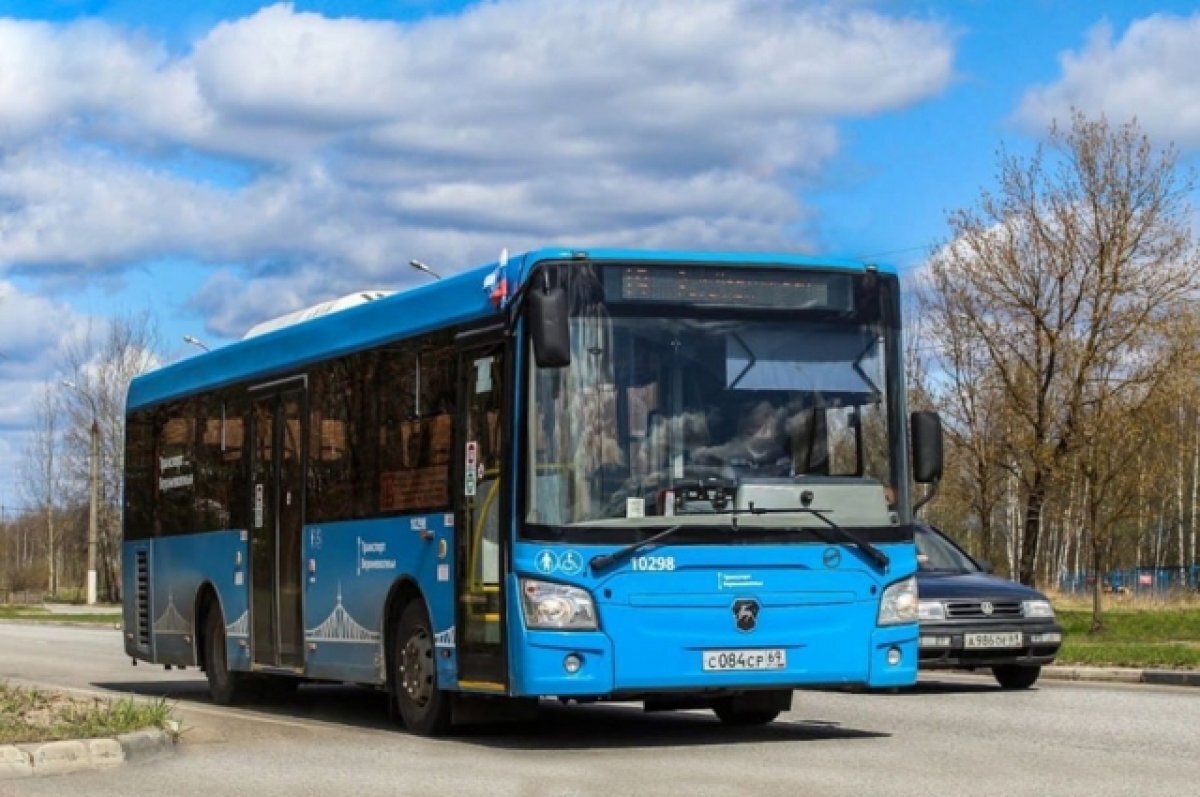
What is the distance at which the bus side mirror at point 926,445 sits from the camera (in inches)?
543

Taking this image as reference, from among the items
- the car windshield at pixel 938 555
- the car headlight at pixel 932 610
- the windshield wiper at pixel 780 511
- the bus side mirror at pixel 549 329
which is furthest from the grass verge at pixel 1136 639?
the bus side mirror at pixel 549 329

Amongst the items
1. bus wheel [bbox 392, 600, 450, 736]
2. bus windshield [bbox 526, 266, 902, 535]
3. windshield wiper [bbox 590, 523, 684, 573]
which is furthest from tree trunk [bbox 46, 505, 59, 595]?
windshield wiper [bbox 590, 523, 684, 573]

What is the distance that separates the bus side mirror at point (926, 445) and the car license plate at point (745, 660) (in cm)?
153

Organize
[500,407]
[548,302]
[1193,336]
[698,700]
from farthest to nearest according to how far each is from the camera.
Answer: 1. [1193,336]
2. [698,700]
3. [500,407]
4. [548,302]

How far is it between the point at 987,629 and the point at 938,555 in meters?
2.04

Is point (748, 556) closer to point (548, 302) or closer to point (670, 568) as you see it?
point (670, 568)

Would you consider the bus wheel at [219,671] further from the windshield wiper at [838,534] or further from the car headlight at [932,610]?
the windshield wiper at [838,534]

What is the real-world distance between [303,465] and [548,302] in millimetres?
5220

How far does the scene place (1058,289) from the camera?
37562 millimetres

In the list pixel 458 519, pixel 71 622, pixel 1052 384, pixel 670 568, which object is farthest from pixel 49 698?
pixel 71 622

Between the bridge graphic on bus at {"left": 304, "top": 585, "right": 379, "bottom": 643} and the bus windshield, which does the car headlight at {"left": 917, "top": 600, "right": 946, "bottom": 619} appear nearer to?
the bridge graphic on bus at {"left": 304, "top": 585, "right": 379, "bottom": 643}

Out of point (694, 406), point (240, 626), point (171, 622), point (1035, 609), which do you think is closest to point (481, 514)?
point (694, 406)

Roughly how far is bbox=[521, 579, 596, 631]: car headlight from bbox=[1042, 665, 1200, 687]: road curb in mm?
10075

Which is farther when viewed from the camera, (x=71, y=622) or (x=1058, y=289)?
(x=71, y=622)
